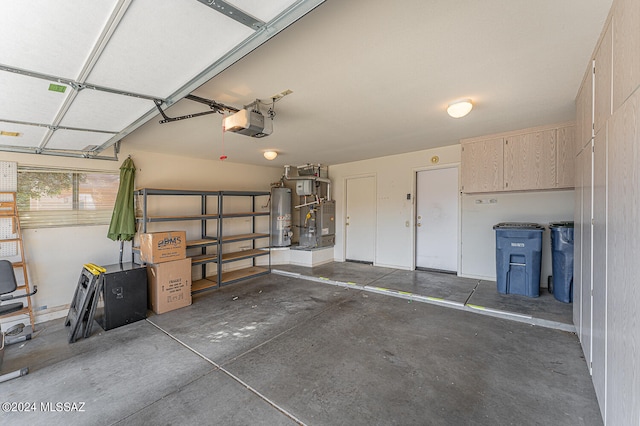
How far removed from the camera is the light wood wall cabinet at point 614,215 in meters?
1.13

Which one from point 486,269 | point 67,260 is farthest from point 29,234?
point 486,269

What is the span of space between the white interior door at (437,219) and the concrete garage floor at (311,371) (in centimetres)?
189

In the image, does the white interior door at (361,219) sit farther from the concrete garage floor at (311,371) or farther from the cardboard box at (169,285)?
the cardboard box at (169,285)

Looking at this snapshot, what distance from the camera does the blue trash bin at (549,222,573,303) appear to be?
3.38 meters

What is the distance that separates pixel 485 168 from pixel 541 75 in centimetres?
203

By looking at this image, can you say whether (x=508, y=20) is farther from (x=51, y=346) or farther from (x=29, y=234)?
(x=29, y=234)

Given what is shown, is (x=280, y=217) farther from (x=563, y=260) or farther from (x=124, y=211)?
(x=563, y=260)

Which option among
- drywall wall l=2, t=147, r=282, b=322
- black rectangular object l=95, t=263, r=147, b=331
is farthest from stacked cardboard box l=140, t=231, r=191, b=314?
drywall wall l=2, t=147, r=282, b=322

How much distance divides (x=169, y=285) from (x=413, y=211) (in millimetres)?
4511

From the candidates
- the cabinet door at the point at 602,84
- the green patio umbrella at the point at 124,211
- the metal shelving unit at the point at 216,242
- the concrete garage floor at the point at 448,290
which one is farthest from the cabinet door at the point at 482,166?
the green patio umbrella at the point at 124,211

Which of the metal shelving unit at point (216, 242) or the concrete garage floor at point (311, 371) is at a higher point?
the metal shelving unit at point (216, 242)

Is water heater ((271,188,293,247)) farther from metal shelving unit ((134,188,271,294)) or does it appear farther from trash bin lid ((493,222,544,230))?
trash bin lid ((493,222,544,230))

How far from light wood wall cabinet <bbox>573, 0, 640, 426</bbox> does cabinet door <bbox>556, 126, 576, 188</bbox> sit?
5.25 ft

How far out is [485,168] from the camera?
4035 mm
